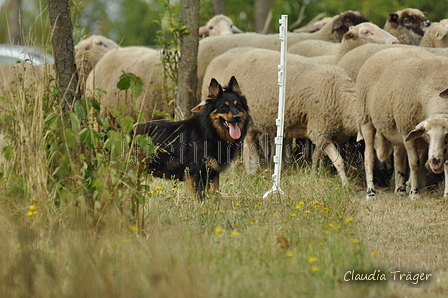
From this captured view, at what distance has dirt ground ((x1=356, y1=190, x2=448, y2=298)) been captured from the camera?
4.29 metres

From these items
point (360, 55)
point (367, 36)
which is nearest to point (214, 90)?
point (360, 55)

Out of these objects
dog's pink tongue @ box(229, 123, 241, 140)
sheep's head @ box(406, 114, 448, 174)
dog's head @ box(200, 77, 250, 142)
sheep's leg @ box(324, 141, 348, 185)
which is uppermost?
dog's head @ box(200, 77, 250, 142)

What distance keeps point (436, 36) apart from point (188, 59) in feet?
14.2

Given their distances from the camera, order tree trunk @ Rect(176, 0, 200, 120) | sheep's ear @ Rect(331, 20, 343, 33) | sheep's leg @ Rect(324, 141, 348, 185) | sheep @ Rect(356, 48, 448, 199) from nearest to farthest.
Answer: sheep @ Rect(356, 48, 448, 199) < sheep's leg @ Rect(324, 141, 348, 185) < tree trunk @ Rect(176, 0, 200, 120) < sheep's ear @ Rect(331, 20, 343, 33)

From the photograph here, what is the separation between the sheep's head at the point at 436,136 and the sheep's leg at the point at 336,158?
1445mm

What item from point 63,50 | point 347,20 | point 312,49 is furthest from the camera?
point 347,20

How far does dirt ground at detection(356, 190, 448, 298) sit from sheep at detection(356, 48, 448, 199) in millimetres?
508

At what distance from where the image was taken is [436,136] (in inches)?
295

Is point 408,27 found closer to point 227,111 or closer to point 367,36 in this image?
point 367,36

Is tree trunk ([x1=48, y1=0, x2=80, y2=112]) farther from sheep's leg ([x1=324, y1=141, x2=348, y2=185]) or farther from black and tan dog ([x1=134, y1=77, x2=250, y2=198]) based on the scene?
sheep's leg ([x1=324, y1=141, x2=348, y2=185])

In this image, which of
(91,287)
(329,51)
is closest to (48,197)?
(91,287)

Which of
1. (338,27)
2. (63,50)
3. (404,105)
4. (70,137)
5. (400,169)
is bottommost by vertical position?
(400,169)

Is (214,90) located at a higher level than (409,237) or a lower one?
higher

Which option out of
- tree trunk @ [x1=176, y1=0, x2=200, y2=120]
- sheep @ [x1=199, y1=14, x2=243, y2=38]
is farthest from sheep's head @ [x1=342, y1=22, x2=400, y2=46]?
sheep @ [x1=199, y1=14, x2=243, y2=38]
